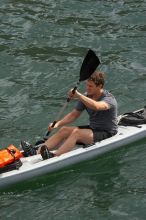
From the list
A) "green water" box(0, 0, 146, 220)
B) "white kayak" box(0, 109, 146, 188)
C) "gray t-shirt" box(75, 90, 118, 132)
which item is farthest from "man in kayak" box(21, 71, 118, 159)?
"green water" box(0, 0, 146, 220)

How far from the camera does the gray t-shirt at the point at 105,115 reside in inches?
376

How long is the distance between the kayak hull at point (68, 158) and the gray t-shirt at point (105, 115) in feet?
0.83

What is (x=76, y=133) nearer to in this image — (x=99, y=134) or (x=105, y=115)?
(x=99, y=134)

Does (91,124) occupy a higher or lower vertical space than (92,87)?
lower

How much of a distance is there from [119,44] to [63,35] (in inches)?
63.2

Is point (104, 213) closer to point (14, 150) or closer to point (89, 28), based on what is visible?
point (14, 150)

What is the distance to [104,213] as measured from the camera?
8.30m

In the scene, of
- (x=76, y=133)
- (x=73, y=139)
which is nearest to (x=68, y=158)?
(x=73, y=139)

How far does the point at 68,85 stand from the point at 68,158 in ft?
12.6

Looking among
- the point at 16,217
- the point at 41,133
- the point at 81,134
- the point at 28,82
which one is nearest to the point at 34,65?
the point at 28,82

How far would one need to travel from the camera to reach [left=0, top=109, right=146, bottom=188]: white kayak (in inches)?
350

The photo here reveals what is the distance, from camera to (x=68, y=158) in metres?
9.33

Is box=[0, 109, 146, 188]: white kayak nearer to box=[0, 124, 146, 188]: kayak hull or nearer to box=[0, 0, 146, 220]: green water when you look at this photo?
box=[0, 124, 146, 188]: kayak hull

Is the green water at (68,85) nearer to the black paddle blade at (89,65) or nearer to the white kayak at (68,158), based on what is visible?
the white kayak at (68,158)
